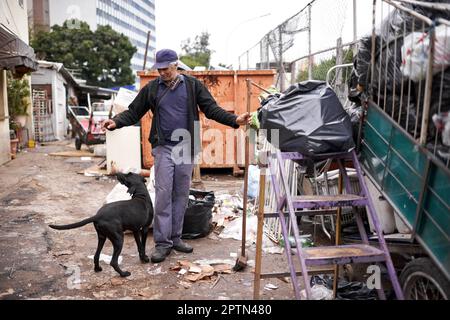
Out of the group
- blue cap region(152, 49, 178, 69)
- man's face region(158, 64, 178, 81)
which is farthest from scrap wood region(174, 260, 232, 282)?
blue cap region(152, 49, 178, 69)

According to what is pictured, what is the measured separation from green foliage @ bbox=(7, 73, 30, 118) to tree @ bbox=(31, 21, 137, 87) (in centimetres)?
1851

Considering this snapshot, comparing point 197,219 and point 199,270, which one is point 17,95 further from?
point 199,270

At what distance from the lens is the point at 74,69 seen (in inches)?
1335

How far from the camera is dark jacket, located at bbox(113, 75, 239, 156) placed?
14.6ft

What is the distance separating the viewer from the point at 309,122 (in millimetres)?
3312

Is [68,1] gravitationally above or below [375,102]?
above

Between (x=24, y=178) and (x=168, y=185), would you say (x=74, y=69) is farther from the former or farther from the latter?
(x=168, y=185)

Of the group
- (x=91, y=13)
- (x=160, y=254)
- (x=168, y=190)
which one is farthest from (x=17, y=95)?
(x=91, y=13)

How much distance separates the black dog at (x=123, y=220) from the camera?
3842mm

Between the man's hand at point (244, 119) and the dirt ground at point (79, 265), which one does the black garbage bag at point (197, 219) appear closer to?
the dirt ground at point (79, 265)

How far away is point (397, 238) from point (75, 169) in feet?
29.3

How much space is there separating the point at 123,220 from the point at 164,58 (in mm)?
1632

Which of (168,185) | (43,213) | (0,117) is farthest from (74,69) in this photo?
(168,185)

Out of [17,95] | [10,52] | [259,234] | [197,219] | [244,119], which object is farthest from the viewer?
[17,95]
